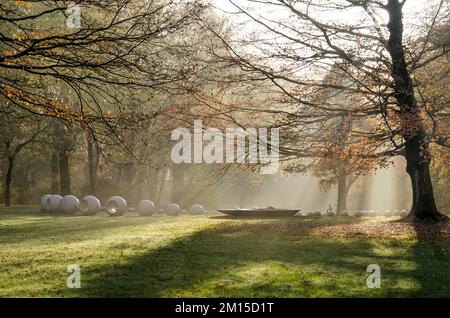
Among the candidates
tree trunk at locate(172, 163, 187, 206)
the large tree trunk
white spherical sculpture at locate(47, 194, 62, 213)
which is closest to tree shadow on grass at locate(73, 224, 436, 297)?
the large tree trunk

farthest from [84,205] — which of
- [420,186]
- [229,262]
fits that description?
[229,262]

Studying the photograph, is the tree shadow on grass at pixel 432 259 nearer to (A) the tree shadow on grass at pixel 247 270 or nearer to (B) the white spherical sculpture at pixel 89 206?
(A) the tree shadow on grass at pixel 247 270

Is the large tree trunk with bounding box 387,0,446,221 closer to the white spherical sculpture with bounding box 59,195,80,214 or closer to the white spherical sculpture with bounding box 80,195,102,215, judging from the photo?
the white spherical sculpture with bounding box 80,195,102,215

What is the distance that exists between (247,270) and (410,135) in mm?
9302

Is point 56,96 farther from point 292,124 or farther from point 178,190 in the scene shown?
point 292,124

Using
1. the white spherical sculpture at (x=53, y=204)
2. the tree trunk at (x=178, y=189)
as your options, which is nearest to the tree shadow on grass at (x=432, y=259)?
the white spherical sculpture at (x=53, y=204)

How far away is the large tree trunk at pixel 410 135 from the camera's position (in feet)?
52.0

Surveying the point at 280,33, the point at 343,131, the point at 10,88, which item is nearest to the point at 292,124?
the point at 343,131

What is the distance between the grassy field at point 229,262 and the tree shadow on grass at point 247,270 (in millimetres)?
17

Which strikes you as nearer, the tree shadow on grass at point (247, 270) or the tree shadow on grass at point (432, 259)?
the tree shadow on grass at point (247, 270)

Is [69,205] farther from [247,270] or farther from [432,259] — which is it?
[432,259]

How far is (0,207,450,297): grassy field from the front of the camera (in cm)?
757

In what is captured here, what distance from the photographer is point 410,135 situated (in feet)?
52.7
